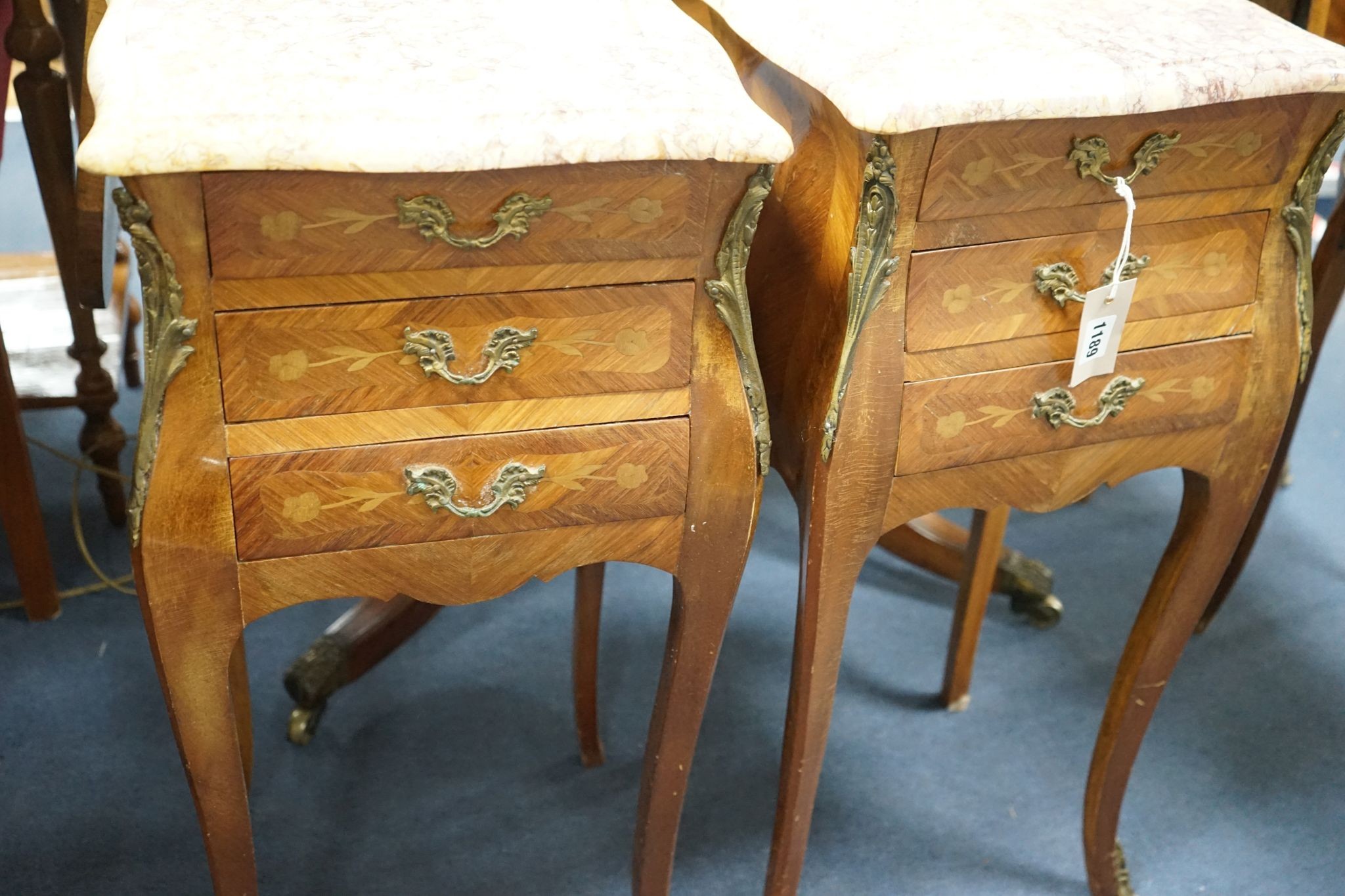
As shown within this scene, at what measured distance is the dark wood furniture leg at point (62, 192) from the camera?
1373 millimetres

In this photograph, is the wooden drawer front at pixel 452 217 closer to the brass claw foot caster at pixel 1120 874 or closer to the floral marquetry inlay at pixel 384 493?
the floral marquetry inlay at pixel 384 493

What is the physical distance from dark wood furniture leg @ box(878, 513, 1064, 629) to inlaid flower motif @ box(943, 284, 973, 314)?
2.45 feet

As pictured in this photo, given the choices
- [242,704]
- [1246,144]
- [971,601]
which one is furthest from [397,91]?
[971,601]

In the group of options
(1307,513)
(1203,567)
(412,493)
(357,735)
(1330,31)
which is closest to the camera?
(412,493)

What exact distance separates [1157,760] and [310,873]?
917 millimetres

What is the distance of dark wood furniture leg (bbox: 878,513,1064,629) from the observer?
5.23 ft

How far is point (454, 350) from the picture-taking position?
763 millimetres

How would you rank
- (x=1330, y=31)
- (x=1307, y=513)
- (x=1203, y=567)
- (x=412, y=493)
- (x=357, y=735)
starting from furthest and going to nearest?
(x=1307, y=513), (x=357, y=735), (x=1330, y=31), (x=1203, y=567), (x=412, y=493)

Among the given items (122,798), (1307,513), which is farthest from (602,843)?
(1307,513)

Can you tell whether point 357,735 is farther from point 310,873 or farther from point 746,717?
point 746,717

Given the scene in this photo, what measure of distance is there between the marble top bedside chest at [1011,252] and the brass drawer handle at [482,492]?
8.3 inches

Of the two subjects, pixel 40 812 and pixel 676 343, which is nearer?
pixel 676 343

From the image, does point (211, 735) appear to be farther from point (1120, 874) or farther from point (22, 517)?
point (1120, 874)

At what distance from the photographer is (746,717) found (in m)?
1.43
